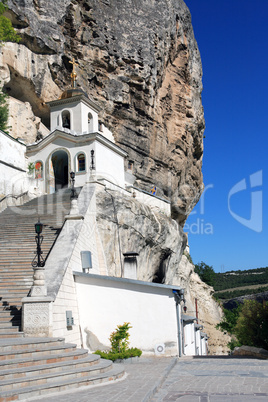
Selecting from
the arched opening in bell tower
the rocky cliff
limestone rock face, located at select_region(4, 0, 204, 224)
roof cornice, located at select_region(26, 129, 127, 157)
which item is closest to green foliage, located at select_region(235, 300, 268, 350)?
the rocky cliff

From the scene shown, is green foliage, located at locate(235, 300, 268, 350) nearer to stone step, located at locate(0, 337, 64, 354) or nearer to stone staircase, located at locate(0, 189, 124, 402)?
stone staircase, located at locate(0, 189, 124, 402)

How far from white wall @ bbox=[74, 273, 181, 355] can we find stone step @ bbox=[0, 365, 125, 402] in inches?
139

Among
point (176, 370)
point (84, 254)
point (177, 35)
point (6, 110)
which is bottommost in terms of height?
point (176, 370)

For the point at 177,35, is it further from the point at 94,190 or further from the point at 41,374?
the point at 41,374

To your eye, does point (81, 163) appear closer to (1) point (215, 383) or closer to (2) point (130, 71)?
(2) point (130, 71)

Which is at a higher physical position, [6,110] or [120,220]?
[6,110]

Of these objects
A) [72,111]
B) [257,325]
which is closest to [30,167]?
[72,111]

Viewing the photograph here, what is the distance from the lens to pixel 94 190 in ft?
55.0

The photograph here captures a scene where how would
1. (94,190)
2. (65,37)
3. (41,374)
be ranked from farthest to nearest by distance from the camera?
(65,37)
(94,190)
(41,374)

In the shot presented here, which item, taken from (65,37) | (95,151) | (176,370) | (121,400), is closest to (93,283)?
(176,370)

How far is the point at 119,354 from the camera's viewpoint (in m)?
10.3

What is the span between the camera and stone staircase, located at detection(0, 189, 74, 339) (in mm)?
9209

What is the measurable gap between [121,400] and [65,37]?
29.7 metres

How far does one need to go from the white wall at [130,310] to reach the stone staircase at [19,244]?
175cm
